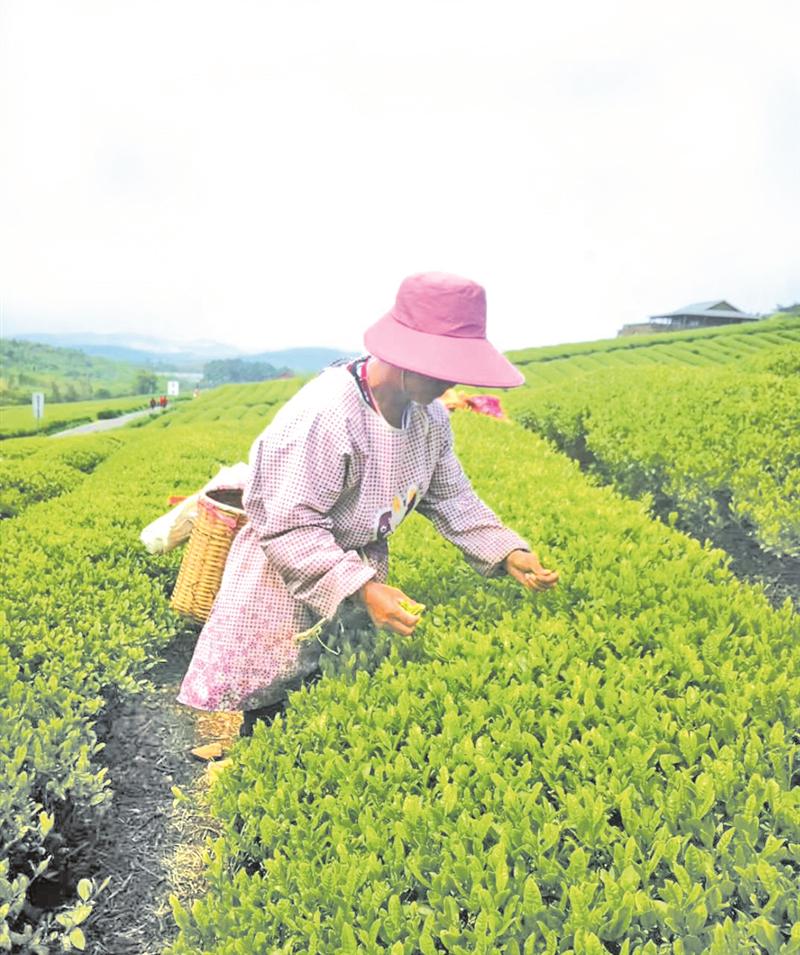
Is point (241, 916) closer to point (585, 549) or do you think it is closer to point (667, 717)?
point (667, 717)

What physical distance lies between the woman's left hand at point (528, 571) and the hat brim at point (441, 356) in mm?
747

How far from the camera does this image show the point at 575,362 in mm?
30016

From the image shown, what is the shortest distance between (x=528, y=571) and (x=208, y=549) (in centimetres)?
114

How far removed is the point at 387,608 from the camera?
7.79 ft

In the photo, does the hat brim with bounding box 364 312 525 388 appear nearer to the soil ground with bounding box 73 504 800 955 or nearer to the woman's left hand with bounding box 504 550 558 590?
the woman's left hand with bounding box 504 550 558 590

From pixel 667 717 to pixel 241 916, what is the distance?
1.17 meters

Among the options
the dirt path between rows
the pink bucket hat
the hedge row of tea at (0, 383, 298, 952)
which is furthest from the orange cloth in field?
the pink bucket hat

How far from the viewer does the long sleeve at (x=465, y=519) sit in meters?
2.99

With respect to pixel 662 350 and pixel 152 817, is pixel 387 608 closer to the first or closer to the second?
pixel 152 817

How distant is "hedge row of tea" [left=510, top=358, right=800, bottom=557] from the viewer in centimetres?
582

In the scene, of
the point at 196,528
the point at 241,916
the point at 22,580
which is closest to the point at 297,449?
the point at 196,528

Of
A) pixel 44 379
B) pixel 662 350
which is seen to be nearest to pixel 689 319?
pixel 662 350

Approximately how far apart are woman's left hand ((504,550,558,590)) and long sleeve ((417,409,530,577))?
0.08 ft

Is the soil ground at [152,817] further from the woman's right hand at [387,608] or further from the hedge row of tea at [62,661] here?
the woman's right hand at [387,608]
